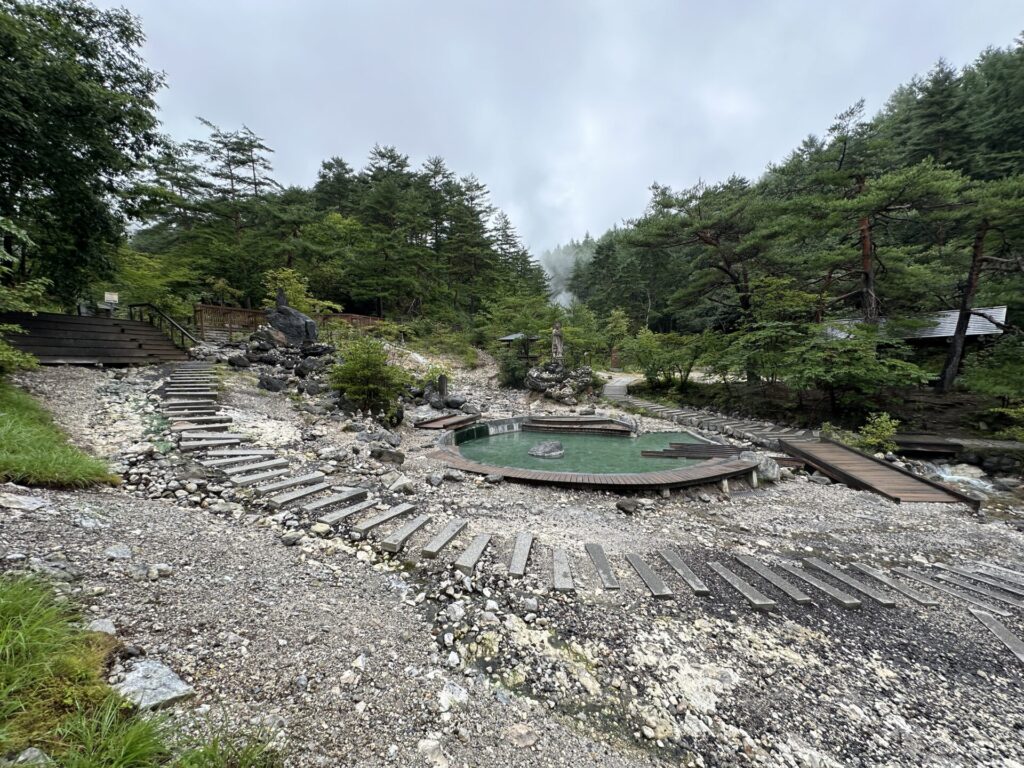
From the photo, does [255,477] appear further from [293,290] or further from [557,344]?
[293,290]

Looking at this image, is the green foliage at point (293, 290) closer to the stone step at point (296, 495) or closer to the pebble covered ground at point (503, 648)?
the stone step at point (296, 495)

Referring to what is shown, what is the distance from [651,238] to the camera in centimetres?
1250

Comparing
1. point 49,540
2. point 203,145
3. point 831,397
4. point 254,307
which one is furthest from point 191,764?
point 203,145

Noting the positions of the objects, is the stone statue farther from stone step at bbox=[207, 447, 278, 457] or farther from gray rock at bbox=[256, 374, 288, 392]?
stone step at bbox=[207, 447, 278, 457]

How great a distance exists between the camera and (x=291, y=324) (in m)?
13.0

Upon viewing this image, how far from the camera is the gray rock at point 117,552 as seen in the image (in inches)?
96.9

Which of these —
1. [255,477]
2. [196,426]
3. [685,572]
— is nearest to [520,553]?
[685,572]

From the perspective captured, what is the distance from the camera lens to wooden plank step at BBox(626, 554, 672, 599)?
9.75ft

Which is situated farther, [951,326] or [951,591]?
[951,326]

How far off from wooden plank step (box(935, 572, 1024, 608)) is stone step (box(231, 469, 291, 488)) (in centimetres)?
738

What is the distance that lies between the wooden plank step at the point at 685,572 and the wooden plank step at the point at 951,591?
87.6 inches

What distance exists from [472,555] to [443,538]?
1.35ft

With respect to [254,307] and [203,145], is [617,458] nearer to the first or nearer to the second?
[254,307]

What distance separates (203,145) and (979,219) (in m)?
30.1
